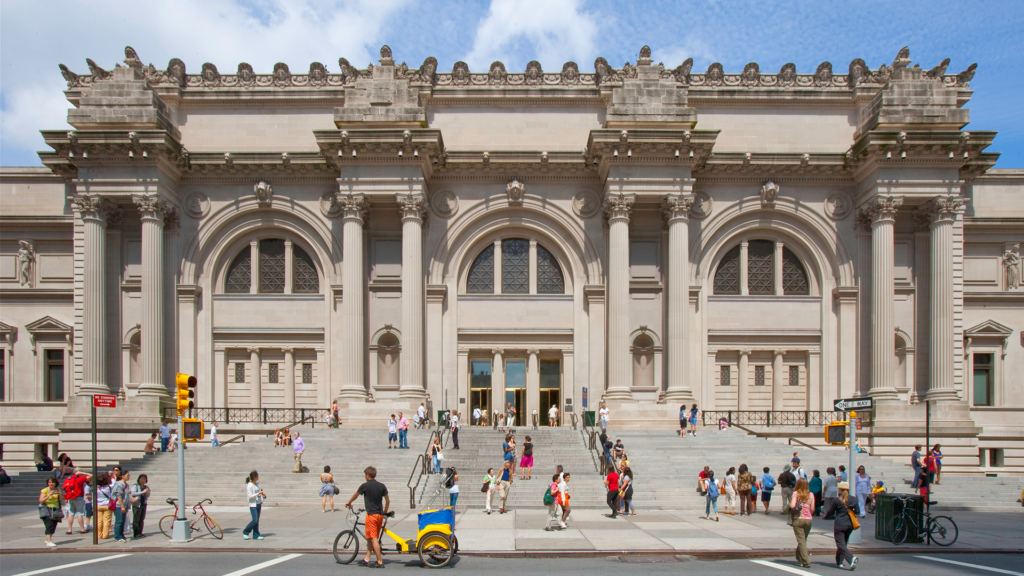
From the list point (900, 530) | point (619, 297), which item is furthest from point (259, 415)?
point (900, 530)

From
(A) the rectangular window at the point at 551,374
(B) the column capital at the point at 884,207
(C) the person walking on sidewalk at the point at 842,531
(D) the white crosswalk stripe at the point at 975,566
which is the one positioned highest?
(B) the column capital at the point at 884,207

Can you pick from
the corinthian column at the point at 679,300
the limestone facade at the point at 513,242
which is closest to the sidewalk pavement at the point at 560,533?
the corinthian column at the point at 679,300

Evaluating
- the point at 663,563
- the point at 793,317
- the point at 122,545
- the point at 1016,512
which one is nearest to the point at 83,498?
the point at 122,545

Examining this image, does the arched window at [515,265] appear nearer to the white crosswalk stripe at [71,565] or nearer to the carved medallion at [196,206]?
the carved medallion at [196,206]

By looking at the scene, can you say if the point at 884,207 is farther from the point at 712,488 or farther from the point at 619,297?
Result: the point at 712,488

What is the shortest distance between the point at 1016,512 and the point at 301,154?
102 ft

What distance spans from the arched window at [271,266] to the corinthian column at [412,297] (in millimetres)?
6826

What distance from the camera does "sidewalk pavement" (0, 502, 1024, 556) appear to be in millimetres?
16656

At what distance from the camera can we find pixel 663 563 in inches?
594

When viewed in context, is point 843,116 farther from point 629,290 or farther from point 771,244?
→ point 629,290

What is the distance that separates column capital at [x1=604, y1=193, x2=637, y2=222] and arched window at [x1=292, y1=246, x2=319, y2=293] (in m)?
14.4

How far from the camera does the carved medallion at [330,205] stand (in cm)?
3653

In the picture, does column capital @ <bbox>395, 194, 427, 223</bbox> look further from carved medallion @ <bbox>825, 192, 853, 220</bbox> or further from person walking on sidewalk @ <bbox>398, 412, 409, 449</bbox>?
carved medallion @ <bbox>825, 192, 853, 220</bbox>

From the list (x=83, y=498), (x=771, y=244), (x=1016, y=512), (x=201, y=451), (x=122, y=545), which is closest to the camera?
(x=122, y=545)
